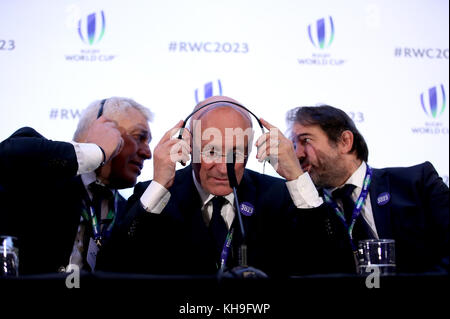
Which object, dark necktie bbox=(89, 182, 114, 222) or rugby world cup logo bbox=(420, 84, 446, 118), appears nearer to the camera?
dark necktie bbox=(89, 182, 114, 222)

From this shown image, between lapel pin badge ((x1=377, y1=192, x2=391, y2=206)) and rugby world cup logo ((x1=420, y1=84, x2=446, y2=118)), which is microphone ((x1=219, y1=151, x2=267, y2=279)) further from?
rugby world cup logo ((x1=420, y1=84, x2=446, y2=118))

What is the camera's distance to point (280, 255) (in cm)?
256

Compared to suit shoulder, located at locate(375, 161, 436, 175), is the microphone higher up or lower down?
lower down

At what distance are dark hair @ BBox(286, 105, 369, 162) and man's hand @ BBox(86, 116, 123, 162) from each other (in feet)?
3.69

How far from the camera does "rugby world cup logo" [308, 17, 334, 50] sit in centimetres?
370

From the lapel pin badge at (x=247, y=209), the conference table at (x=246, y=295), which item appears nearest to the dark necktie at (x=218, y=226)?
the lapel pin badge at (x=247, y=209)

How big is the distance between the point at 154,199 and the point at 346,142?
1353mm

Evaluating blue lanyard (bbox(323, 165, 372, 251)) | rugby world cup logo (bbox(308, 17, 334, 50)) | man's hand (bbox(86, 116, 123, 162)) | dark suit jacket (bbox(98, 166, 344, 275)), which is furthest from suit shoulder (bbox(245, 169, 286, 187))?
rugby world cup logo (bbox(308, 17, 334, 50))

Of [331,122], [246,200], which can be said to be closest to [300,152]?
[331,122]

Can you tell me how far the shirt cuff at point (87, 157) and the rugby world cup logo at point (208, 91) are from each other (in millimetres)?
1202

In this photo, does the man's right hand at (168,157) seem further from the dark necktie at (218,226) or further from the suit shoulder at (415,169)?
the suit shoulder at (415,169)

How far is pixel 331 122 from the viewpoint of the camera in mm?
3189

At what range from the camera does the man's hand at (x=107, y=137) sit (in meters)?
2.66

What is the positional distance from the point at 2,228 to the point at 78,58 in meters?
1.45
